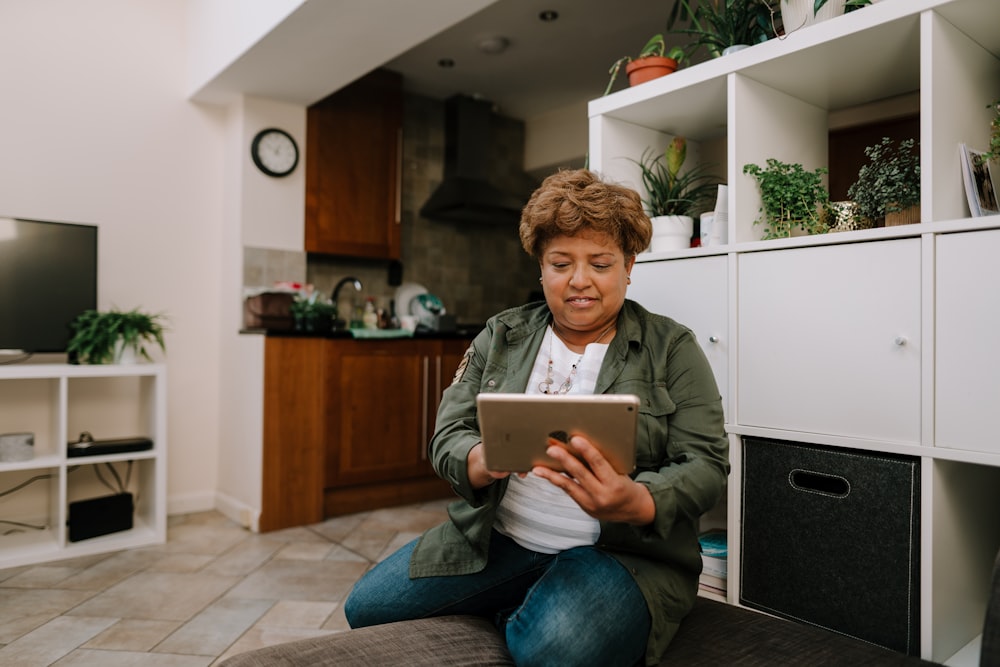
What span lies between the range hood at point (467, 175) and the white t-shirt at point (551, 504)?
10.7 feet

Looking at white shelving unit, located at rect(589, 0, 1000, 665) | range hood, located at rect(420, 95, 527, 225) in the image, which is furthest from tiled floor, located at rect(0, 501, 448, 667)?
range hood, located at rect(420, 95, 527, 225)

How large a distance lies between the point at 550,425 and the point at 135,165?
10.4 ft

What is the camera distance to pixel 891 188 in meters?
1.44

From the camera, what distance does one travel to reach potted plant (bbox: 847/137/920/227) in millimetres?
1420

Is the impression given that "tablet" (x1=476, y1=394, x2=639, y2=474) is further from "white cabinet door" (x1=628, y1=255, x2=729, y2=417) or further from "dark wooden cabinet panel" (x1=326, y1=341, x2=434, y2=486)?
"dark wooden cabinet panel" (x1=326, y1=341, x2=434, y2=486)

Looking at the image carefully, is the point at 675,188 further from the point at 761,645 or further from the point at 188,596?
the point at 188,596

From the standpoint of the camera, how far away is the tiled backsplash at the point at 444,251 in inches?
176

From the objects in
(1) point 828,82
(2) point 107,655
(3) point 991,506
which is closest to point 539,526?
(3) point 991,506

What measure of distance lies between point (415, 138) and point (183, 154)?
168 cm

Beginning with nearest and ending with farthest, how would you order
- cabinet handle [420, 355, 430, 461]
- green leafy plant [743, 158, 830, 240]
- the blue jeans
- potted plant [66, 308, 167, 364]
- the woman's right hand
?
1. the blue jeans
2. the woman's right hand
3. green leafy plant [743, 158, 830, 240]
4. potted plant [66, 308, 167, 364]
5. cabinet handle [420, 355, 430, 461]

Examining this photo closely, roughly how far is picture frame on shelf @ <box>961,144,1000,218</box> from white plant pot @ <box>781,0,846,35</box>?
0.42 m

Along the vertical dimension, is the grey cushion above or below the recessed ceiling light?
below

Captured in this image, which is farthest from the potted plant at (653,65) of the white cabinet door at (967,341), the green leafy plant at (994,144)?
the white cabinet door at (967,341)

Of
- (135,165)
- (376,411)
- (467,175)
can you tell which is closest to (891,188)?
(376,411)
